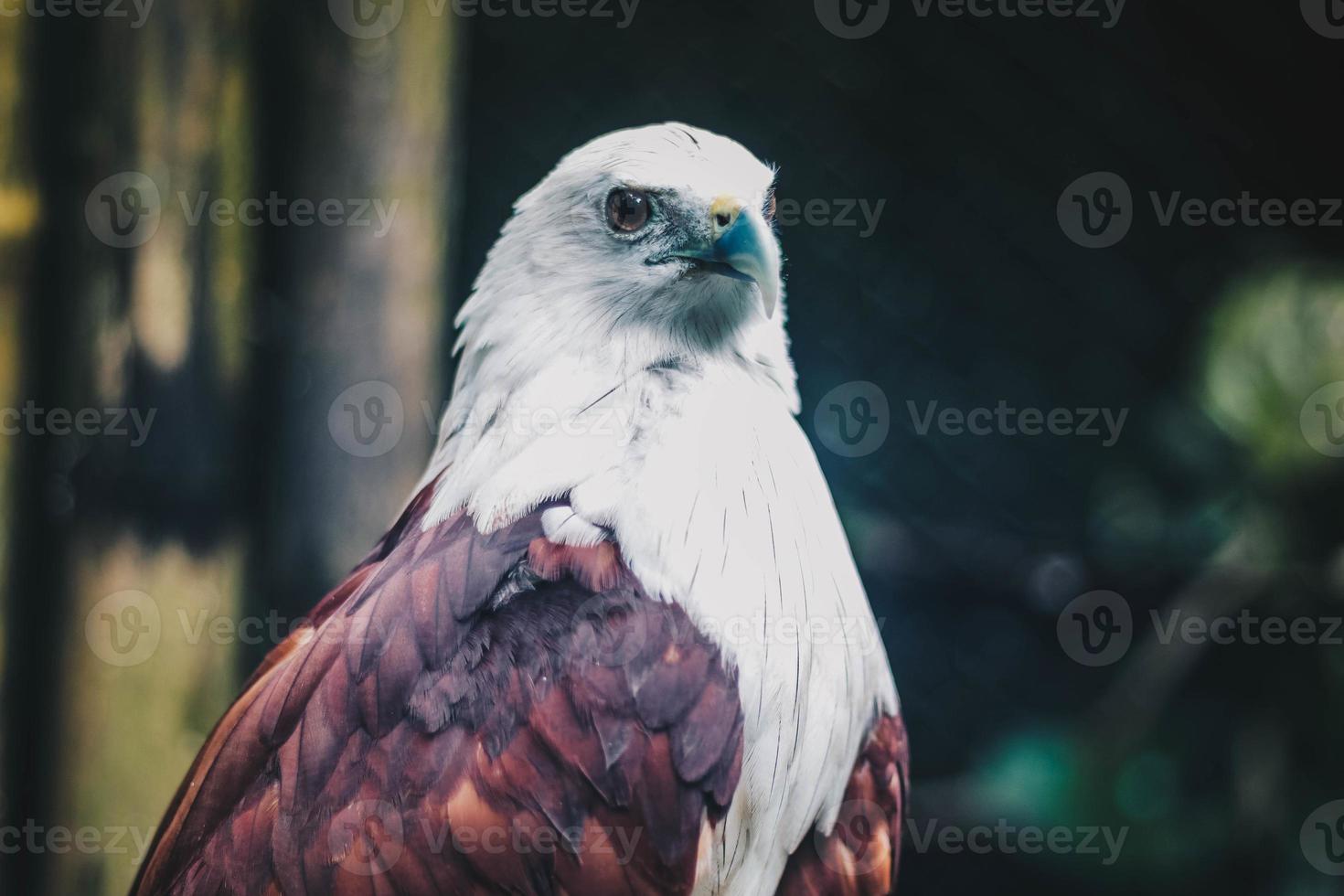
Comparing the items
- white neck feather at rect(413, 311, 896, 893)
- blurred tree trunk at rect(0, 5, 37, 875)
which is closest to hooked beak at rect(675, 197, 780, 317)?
white neck feather at rect(413, 311, 896, 893)

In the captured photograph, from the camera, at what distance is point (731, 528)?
3.74ft

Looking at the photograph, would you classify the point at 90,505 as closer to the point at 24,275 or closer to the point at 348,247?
the point at 24,275

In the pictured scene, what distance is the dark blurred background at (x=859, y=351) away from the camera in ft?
5.15

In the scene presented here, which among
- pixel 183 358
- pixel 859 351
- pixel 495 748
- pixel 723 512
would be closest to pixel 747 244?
pixel 723 512

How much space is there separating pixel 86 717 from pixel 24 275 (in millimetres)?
670

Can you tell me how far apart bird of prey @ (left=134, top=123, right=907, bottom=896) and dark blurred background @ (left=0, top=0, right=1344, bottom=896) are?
1.30ft

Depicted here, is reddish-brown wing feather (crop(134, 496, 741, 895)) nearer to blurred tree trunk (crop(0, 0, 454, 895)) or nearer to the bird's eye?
the bird's eye

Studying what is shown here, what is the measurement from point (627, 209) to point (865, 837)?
83cm

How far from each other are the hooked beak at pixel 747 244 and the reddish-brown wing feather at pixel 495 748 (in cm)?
39

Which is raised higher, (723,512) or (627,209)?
(627,209)

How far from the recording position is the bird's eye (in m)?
1.31

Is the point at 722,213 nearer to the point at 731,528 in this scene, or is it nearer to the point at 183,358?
the point at 731,528

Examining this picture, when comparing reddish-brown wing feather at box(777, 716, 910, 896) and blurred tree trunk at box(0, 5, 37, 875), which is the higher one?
blurred tree trunk at box(0, 5, 37, 875)

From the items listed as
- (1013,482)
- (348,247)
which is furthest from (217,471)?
(1013,482)
